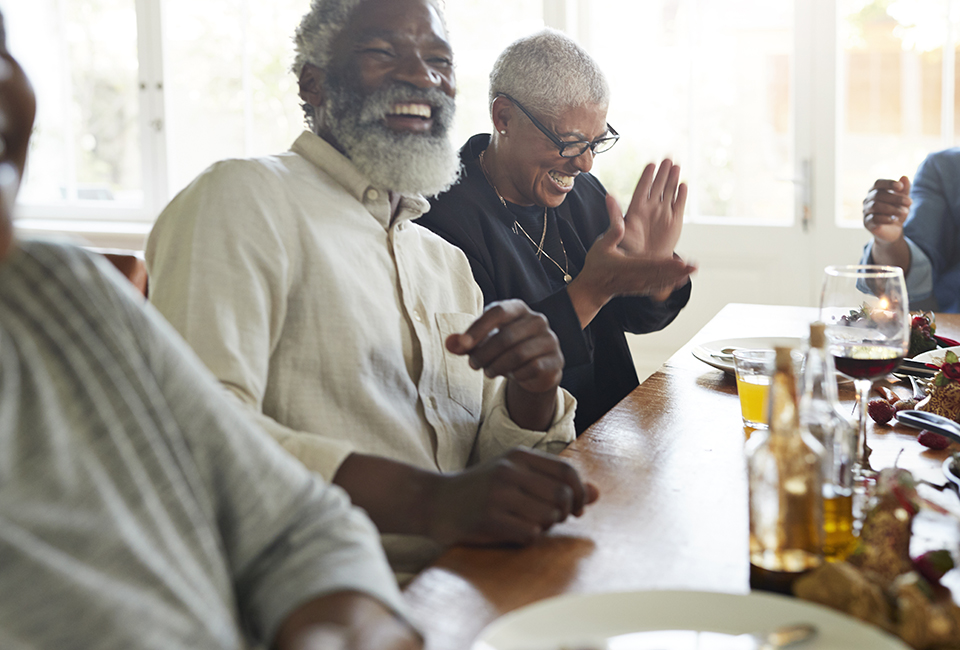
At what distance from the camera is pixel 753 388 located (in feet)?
3.89

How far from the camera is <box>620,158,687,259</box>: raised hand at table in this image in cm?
181

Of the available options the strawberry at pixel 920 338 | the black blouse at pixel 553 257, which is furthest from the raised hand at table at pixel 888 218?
the strawberry at pixel 920 338

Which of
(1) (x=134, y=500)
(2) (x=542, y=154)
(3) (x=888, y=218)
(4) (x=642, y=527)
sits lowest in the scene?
(4) (x=642, y=527)

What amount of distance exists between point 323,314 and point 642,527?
1.70 feet

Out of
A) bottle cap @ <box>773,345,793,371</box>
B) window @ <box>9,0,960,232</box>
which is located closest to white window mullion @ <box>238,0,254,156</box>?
window @ <box>9,0,960,232</box>

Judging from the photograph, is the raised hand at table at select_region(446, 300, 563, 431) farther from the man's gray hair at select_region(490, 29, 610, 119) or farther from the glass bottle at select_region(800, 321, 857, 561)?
the man's gray hair at select_region(490, 29, 610, 119)

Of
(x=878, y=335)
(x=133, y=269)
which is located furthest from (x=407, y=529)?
(x=133, y=269)

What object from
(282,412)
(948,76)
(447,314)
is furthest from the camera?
(948,76)

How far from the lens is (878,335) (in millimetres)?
997

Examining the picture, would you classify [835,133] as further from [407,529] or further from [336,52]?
[407,529]

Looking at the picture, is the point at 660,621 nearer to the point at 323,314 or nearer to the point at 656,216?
the point at 323,314

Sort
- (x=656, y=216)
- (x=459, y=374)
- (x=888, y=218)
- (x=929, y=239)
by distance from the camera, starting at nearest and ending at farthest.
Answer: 1. (x=459, y=374)
2. (x=656, y=216)
3. (x=888, y=218)
4. (x=929, y=239)

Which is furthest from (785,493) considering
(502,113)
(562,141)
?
(502,113)

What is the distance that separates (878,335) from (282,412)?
746 millimetres
